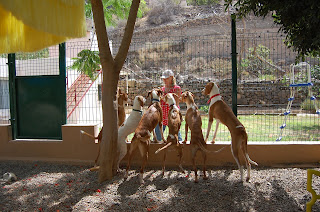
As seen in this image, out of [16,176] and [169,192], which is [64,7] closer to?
[169,192]

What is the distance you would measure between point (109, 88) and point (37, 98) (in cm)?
267

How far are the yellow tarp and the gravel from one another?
7.99 feet

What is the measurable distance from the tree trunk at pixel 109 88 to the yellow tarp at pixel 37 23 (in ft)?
2.55

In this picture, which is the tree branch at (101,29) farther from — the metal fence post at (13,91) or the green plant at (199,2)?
the green plant at (199,2)

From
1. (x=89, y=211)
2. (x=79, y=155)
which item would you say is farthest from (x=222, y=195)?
(x=79, y=155)

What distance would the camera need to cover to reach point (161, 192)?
14.6ft

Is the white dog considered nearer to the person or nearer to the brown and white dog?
the person

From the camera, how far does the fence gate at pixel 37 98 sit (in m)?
6.34

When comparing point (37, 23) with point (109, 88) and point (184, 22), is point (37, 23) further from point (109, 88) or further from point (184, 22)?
point (184, 22)

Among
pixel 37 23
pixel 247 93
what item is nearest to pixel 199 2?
pixel 247 93

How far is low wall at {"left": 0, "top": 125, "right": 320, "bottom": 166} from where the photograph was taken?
5422 mm

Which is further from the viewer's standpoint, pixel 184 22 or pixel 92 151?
pixel 184 22

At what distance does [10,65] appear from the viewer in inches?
258

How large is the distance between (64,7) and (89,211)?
115 inches
